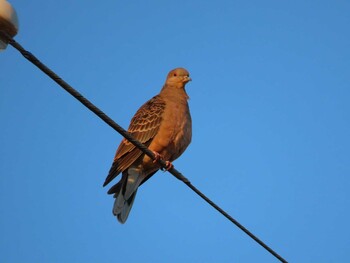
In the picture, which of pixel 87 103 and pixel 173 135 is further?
pixel 173 135

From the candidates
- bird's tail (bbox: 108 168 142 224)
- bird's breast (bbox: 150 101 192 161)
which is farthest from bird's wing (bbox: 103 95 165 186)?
bird's tail (bbox: 108 168 142 224)

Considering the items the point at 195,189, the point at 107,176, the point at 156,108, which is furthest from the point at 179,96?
the point at 195,189

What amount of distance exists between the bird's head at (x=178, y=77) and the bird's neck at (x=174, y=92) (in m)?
0.06

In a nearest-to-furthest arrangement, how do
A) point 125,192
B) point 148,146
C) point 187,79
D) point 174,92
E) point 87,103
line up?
point 87,103
point 125,192
point 148,146
point 174,92
point 187,79

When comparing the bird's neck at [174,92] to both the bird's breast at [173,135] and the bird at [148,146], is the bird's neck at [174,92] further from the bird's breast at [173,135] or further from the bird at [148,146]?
the bird's breast at [173,135]

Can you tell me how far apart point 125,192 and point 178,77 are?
2462 millimetres

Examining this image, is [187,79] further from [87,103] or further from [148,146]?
[87,103]

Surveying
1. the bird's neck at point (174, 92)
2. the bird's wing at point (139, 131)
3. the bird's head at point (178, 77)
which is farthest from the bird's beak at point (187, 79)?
the bird's wing at point (139, 131)

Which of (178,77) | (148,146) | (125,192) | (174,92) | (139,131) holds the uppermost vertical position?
(178,77)

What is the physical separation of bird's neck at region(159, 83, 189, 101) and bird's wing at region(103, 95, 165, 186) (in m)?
0.20

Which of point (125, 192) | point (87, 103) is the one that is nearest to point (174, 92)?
point (125, 192)

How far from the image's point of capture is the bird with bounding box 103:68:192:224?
7645mm

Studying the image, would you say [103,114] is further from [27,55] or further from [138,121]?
[138,121]

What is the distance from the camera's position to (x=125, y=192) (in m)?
7.77
